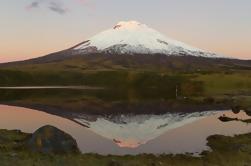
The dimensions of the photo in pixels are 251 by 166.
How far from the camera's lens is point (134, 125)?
65.1 m

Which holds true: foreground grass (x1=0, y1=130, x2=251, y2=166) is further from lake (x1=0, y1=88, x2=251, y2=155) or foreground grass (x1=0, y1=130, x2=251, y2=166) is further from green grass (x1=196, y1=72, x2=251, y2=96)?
green grass (x1=196, y1=72, x2=251, y2=96)

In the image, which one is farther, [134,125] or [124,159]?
[134,125]

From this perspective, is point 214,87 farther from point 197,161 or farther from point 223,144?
point 197,161

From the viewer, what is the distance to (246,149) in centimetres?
4116

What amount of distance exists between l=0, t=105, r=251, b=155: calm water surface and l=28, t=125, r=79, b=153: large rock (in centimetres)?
311

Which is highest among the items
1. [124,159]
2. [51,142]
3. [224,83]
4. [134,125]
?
[51,142]

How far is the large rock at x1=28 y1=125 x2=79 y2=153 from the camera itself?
1468 inches

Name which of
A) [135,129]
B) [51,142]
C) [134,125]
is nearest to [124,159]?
[51,142]

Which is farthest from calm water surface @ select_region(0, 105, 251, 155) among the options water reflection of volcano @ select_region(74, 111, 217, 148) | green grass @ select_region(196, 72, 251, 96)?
green grass @ select_region(196, 72, 251, 96)

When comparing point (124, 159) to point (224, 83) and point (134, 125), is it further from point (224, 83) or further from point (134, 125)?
point (224, 83)

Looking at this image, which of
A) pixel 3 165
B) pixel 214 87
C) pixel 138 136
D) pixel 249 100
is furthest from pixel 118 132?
pixel 214 87

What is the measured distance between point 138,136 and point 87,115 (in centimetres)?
2460

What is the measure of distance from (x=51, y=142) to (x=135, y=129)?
2458 centimetres

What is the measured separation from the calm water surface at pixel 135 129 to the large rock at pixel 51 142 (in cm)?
311
